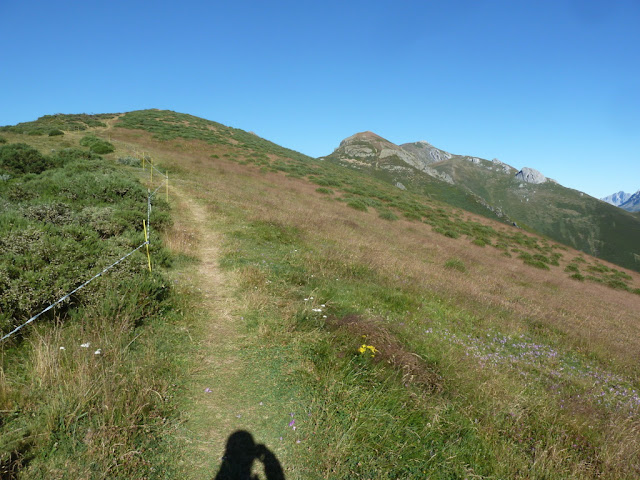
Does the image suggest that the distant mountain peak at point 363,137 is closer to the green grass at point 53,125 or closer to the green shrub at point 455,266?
the green grass at point 53,125

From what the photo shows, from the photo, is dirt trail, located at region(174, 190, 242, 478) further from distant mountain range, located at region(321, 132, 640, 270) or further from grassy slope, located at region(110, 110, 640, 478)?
distant mountain range, located at region(321, 132, 640, 270)

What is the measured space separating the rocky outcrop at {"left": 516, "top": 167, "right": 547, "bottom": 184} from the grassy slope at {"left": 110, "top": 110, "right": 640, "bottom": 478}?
199 metres

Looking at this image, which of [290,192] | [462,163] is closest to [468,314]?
[290,192]

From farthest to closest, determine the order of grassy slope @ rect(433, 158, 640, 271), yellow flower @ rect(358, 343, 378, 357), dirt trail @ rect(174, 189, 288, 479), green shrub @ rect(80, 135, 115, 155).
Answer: grassy slope @ rect(433, 158, 640, 271) → green shrub @ rect(80, 135, 115, 155) → yellow flower @ rect(358, 343, 378, 357) → dirt trail @ rect(174, 189, 288, 479)

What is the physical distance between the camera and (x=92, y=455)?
114 inches

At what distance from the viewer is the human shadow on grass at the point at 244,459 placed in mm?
3149

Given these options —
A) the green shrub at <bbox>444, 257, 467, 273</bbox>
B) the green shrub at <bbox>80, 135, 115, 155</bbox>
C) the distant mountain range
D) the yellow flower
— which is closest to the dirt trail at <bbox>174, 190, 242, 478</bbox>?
the yellow flower

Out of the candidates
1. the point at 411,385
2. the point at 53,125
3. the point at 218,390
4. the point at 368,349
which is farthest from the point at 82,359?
the point at 53,125

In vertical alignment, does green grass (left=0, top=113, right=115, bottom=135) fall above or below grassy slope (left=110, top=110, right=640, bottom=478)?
above

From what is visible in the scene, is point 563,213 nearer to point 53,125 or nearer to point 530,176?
point 530,176

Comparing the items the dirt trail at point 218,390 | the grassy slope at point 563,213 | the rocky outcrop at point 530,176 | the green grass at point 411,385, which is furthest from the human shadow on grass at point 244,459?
the rocky outcrop at point 530,176

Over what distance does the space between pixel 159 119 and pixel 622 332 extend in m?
64.2

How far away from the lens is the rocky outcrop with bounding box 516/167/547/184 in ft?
573

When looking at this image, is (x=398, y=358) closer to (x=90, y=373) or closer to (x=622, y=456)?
(x=622, y=456)
